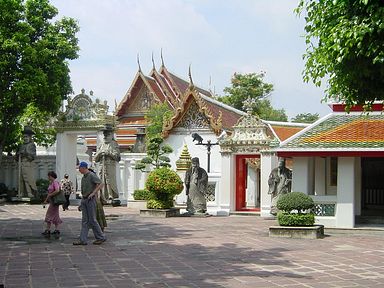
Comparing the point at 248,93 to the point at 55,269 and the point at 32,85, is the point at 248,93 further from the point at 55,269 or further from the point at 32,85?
the point at 55,269

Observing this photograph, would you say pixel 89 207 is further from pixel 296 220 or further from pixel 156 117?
pixel 156 117

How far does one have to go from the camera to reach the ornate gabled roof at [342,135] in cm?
1564

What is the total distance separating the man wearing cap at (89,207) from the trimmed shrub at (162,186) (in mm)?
7316

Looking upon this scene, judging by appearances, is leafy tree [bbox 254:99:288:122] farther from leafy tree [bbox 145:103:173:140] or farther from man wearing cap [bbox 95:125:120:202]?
man wearing cap [bbox 95:125:120:202]

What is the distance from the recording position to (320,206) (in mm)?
16062

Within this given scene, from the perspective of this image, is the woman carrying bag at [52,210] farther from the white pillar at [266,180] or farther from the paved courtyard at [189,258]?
the white pillar at [266,180]

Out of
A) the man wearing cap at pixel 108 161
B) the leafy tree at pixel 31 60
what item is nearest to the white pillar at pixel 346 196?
the man wearing cap at pixel 108 161

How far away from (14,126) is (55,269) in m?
17.8

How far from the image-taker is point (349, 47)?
280 inches

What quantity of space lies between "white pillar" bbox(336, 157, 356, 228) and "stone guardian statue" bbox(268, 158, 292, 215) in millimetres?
2959

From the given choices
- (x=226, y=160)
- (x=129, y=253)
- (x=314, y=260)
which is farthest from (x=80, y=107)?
(x=314, y=260)

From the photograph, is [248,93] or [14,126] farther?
[248,93]

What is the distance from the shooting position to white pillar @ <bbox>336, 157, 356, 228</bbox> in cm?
1575

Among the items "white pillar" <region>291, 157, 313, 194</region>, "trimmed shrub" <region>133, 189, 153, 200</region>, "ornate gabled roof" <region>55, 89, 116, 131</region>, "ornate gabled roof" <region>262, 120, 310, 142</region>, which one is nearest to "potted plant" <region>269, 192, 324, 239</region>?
"white pillar" <region>291, 157, 313, 194</region>
